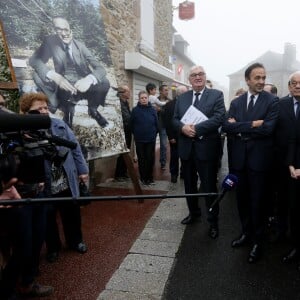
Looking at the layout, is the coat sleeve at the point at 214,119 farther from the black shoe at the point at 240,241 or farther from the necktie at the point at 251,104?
the black shoe at the point at 240,241

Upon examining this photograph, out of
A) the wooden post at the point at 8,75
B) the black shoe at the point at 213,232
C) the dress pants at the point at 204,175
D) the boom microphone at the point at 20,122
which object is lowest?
the black shoe at the point at 213,232

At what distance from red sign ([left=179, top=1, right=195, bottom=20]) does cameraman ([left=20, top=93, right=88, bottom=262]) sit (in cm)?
1709

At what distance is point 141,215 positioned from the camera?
183 inches

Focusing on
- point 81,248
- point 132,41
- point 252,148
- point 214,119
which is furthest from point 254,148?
point 132,41

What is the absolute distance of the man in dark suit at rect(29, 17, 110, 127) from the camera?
11.6 ft

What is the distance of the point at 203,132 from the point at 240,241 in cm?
128

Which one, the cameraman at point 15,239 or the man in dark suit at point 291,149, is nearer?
the cameraman at point 15,239

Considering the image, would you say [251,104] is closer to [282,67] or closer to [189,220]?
[189,220]

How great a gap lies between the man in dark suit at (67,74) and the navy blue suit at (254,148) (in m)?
1.73

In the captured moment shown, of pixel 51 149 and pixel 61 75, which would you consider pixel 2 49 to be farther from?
pixel 51 149

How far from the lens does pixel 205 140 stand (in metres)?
3.77

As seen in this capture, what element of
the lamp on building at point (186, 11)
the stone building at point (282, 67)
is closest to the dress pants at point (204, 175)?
the lamp on building at point (186, 11)

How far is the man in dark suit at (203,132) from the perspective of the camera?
3.72 m

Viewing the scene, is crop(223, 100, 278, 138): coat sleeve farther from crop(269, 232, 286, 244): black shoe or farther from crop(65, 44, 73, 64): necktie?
crop(65, 44, 73, 64): necktie
